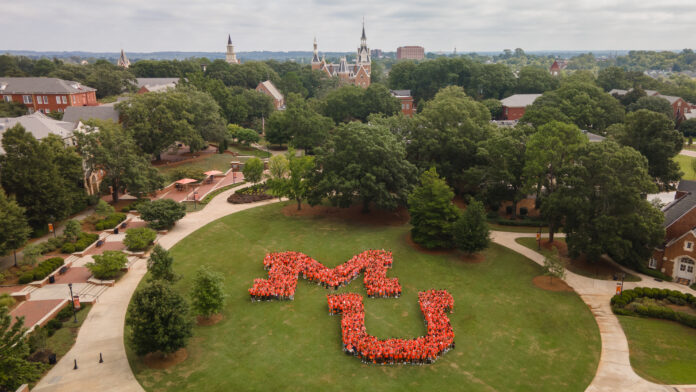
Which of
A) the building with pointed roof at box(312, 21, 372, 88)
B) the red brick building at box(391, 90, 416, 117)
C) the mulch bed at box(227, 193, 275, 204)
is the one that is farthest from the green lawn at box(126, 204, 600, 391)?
the building with pointed roof at box(312, 21, 372, 88)

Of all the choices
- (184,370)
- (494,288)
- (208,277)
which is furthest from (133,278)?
(494,288)

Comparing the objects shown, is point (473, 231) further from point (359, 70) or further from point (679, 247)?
point (359, 70)

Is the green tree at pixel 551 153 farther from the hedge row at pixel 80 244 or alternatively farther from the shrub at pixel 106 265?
the hedge row at pixel 80 244

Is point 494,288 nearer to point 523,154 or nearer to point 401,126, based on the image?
point 523,154

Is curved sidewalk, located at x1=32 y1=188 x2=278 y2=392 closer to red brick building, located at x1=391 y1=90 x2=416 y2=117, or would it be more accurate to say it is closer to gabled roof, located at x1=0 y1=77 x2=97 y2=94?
gabled roof, located at x1=0 y1=77 x2=97 y2=94

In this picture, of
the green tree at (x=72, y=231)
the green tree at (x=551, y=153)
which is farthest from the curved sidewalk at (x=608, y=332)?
the green tree at (x=72, y=231)

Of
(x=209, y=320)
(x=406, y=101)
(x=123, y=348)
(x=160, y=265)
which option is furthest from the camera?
(x=406, y=101)

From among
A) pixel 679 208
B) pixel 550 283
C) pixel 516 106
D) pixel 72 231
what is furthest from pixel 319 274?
pixel 516 106
